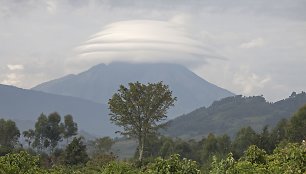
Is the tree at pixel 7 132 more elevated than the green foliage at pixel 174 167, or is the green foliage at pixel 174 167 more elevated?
the tree at pixel 7 132

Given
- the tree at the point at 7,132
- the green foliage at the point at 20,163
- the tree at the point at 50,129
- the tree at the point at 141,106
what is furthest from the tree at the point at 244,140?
the green foliage at the point at 20,163

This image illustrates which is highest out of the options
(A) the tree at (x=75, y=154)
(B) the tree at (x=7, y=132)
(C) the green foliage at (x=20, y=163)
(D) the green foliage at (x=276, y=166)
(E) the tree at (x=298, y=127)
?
(B) the tree at (x=7, y=132)

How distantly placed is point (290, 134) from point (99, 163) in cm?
4058

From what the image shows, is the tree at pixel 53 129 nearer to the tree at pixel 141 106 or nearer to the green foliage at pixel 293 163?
the tree at pixel 141 106

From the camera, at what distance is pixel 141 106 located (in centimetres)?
7206

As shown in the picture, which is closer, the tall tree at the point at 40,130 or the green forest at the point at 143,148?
the green forest at the point at 143,148

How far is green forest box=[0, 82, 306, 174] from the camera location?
782 inches

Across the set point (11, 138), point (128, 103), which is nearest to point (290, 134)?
point (128, 103)

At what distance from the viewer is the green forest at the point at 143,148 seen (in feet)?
65.2

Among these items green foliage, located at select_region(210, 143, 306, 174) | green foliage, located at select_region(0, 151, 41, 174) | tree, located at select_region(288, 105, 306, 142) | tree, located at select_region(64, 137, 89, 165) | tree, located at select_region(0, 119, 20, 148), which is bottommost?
green foliage, located at select_region(210, 143, 306, 174)

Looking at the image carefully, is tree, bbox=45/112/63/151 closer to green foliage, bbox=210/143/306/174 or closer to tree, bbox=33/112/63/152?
tree, bbox=33/112/63/152

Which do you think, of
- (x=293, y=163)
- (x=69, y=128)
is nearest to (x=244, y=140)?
(x=69, y=128)

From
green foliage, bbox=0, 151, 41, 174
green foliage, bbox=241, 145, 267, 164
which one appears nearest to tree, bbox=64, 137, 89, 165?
green foliage, bbox=241, 145, 267, 164

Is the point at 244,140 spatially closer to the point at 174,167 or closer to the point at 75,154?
the point at 75,154
